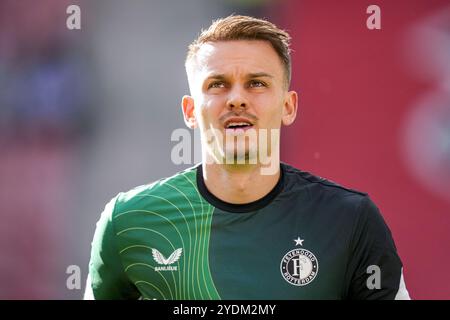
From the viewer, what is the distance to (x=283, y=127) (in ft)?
16.0

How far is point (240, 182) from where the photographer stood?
9.43 ft

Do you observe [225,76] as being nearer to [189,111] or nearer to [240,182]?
[189,111]

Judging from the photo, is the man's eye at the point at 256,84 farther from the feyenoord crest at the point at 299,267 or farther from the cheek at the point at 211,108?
the feyenoord crest at the point at 299,267

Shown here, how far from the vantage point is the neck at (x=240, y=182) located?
2.87 m

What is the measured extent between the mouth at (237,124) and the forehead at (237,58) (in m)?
0.23

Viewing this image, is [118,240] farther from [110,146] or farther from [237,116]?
[110,146]

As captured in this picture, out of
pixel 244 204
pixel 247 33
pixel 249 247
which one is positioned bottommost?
pixel 249 247

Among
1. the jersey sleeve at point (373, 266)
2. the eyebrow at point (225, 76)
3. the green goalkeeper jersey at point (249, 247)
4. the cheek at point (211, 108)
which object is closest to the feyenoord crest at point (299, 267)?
the green goalkeeper jersey at point (249, 247)

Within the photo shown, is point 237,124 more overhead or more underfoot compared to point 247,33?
more underfoot

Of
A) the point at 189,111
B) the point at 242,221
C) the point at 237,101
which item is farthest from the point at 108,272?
the point at 237,101

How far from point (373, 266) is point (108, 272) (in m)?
1.14

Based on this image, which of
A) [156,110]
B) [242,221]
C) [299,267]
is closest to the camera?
[299,267]

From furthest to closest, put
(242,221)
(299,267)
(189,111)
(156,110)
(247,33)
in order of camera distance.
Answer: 1. (156,110)
2. (189,111)
3. (247,33)
4. (242,221)
5. (299,267)
